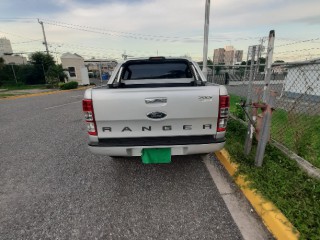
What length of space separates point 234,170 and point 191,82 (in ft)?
6.11

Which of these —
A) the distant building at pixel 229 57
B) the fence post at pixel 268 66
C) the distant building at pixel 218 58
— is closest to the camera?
the fence post at pixel 268 66

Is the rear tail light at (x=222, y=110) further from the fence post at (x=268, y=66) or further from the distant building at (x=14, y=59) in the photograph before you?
the distant building at (x=14, y=59)

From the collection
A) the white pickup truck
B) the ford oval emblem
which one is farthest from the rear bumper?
the ford oval emblem

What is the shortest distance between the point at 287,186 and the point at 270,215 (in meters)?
0.63

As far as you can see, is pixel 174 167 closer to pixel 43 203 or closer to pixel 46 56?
pixel 43 203

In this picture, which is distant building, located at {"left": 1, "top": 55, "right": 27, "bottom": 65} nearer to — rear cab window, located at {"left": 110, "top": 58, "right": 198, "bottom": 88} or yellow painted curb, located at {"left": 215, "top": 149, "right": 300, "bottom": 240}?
rear cab window, located at {"left": 110, "top": 58, "right": 198, "bottom": 88}

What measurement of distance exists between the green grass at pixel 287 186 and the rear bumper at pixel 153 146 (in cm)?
72

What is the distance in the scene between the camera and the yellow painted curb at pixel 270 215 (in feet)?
6.42

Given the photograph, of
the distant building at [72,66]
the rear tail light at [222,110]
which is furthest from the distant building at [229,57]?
the distant building at [72,66]

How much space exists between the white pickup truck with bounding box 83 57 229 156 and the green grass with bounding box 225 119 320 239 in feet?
2.41

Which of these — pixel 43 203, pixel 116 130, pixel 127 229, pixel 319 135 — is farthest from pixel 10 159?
pixel 319 135

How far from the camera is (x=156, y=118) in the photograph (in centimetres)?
262

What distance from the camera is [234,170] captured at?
3.09 m

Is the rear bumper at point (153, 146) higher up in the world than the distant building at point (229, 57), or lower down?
lower down
